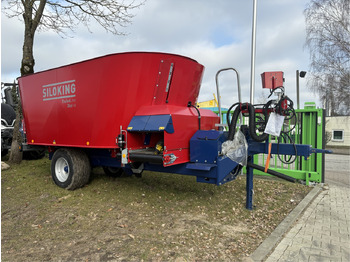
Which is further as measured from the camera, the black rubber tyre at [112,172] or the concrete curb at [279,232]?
the black rubber tyre at [112,172]

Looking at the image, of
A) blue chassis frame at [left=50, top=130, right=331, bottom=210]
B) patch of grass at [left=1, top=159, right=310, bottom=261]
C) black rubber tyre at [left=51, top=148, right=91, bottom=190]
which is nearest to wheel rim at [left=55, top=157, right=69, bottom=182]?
black rubber tyre at [left=51, top=148, right=91, bottom=190]

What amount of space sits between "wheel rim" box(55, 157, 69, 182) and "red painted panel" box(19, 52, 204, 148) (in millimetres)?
478

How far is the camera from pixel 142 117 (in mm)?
4297

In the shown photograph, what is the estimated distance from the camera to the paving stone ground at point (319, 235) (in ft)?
10.4

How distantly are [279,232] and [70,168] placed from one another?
3903 mm

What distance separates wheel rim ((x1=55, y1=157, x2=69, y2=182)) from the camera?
18.0 ft

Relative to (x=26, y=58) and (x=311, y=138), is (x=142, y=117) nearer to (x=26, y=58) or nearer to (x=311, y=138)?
(x=311, y=138)

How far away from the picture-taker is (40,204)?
467 centimetres

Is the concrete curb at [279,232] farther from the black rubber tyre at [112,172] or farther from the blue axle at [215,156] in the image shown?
the black rubber tyre at [112,172]

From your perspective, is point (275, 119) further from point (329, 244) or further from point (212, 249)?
point (212, 249)

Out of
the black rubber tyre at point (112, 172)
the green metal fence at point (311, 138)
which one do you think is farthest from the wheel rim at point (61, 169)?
the green metal fence at point (311, 138)

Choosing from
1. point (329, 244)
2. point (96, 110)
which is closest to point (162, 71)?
point (96, 110)

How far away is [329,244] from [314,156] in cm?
338

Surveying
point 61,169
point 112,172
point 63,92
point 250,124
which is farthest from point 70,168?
point 250,124
